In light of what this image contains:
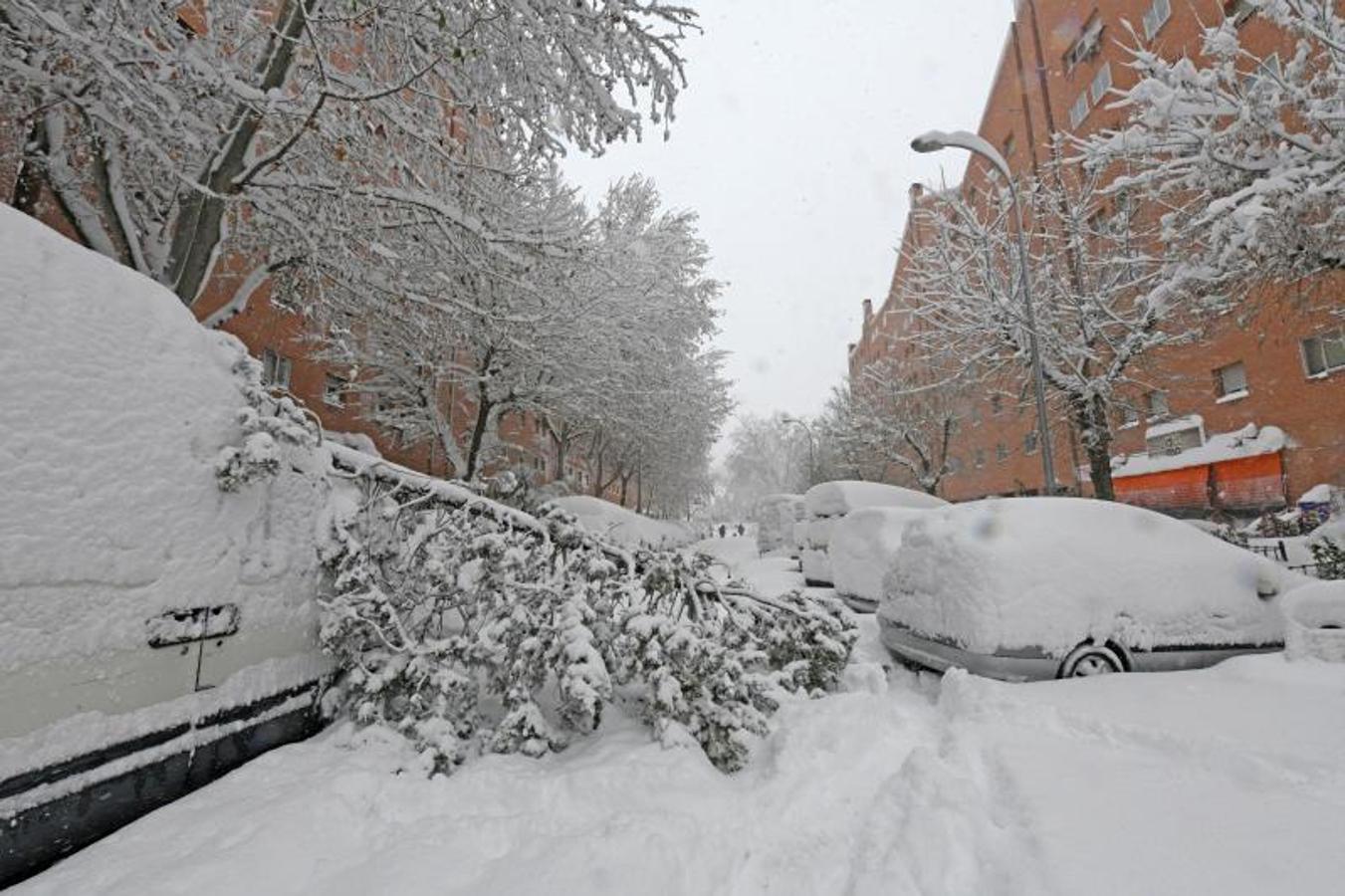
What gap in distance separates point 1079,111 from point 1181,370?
11320 mm

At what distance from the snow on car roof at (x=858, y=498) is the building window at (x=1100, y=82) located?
19597 mm

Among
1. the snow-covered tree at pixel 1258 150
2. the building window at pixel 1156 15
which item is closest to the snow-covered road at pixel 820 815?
the snow-covered tree at pixel 1258 150

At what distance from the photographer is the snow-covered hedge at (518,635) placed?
3.22m

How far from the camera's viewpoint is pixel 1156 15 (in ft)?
62.0

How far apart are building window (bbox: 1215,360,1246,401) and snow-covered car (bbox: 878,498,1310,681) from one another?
15.9 metres

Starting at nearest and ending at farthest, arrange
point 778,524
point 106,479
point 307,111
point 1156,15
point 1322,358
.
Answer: point 106,479
point 307,111
point 1322,358
point 1156,15
point 778,524

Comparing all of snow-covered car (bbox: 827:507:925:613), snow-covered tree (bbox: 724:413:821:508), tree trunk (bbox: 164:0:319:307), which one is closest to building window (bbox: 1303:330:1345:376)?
snow-covered car (bbox: 827:507:925:613)

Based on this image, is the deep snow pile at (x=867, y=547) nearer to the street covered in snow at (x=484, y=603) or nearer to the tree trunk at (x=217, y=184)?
the street covered in snow at (x=484, y=603)

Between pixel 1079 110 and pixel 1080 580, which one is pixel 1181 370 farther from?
pixel 1080 580

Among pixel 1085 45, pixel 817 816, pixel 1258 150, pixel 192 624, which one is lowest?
pixel 817 816

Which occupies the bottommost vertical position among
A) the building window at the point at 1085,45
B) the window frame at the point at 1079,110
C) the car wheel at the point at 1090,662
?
the car wheel at the point at 1090,662

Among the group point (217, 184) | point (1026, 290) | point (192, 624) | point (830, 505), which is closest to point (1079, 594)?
point (192, 624)

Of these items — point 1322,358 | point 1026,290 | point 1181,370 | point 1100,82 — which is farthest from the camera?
point 1100,82

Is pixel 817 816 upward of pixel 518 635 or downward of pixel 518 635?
downward
